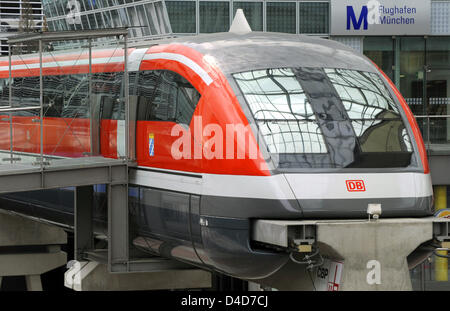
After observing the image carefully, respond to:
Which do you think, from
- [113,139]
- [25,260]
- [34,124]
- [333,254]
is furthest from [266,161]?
[25,260]

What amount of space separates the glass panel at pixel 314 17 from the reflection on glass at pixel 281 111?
16.9 m

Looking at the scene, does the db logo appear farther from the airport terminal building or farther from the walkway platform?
the airport terminal building

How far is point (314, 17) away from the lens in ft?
99.0

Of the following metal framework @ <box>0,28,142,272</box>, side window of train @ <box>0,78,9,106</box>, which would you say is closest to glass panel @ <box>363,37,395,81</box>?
side window of train @ <box>0,78,9,106</box>

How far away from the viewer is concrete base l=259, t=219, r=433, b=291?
12.4 meters

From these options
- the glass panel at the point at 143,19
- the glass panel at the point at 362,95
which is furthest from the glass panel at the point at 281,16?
the glass panel at the point at 362,95

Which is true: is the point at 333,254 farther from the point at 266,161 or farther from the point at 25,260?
the point at 25,260

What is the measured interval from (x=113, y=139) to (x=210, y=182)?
272 centimetres

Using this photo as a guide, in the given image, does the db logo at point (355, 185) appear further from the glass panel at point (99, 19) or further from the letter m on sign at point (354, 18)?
the glass panel at point (99, 19)

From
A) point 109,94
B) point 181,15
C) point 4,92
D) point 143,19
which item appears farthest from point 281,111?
point 143,19

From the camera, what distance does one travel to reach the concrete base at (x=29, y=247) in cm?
2434

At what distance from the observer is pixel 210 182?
1312 cm

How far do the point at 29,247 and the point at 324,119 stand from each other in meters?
15.0

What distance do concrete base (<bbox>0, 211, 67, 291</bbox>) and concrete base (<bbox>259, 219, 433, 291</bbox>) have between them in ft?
42.3
